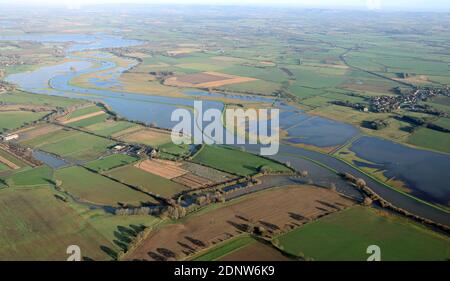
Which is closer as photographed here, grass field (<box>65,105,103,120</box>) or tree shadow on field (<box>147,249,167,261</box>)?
tree shadow on field (<box>147,249,167,261</box>)

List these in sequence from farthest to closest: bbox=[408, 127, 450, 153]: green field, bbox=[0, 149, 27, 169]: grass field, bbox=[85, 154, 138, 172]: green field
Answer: bbox=[408, 127, 450, 153]: green field
bbox=[0, 149, 27, 169]: grass field
bbox=[85, 154, 138, 172]: green field

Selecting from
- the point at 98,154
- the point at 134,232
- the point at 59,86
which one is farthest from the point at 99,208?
the point at 59,86

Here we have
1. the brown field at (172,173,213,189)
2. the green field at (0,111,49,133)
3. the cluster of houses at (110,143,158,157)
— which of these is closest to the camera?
the brown field at (172,173,213,189)

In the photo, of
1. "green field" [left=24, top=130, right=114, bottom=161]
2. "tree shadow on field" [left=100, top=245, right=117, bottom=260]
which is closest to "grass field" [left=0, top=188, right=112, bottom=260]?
"tree shadow on field" [left=100, top=245, right=117, bottom=260]

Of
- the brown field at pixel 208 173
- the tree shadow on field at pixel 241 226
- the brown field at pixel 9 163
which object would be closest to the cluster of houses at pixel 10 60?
the brown field at pixel 9 163

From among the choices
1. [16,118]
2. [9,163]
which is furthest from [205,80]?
[9,163]

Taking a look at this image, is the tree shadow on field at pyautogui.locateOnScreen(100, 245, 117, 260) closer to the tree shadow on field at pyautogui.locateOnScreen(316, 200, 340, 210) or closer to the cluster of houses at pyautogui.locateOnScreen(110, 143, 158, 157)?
the tree shadow on field at pyautogui.locateOnScreen(316, 200, 340, 210)
